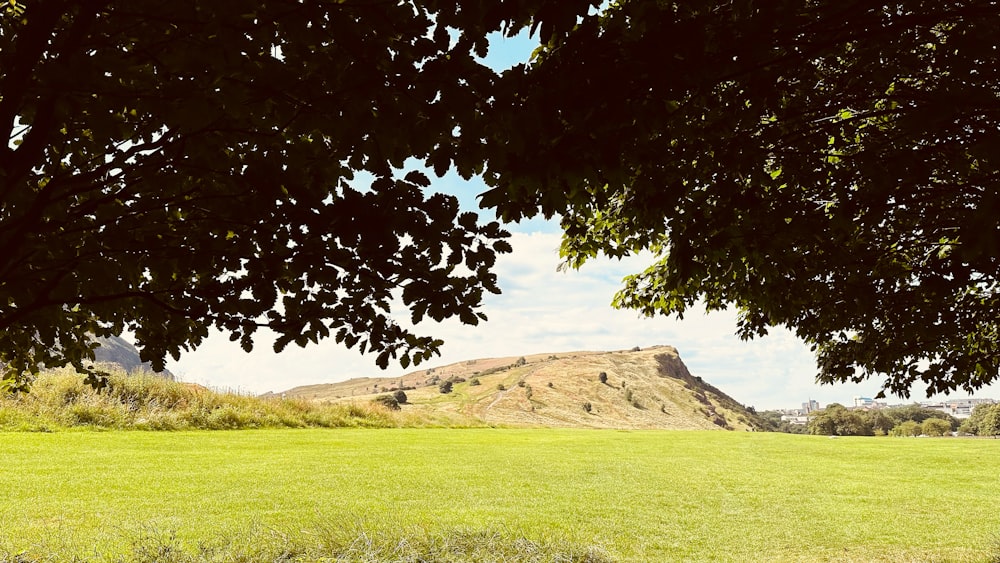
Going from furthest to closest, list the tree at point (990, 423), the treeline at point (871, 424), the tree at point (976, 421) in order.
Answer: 1. the treeline at point (871, 424)
2. the tree at point (976, 421)
3. the tree at point (990, 423)

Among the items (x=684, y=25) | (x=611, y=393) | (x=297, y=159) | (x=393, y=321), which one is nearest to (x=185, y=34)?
(x=297, y=159)

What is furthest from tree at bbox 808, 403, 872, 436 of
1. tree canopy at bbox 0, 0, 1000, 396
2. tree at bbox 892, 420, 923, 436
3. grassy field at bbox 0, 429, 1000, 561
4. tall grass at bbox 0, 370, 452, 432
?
A: tree canopy at bbox 0, 0, 1000, 396

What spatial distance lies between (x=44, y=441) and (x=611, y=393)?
162 feet

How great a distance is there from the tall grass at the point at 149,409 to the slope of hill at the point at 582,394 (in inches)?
572

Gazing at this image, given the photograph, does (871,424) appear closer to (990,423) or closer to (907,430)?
(907,430)

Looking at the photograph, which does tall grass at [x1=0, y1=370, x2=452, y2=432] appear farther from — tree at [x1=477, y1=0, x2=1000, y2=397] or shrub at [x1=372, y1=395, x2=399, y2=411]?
tree at [x1=477, y1=0, x2=1000, y2=397]

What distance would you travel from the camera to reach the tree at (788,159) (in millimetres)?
2811

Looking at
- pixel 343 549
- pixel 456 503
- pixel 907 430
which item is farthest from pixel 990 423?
pixel 343 549

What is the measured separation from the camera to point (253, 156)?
2.72m

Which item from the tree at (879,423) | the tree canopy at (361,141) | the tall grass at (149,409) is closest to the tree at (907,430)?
the tree at (879,423)

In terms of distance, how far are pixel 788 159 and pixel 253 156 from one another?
4.36 m

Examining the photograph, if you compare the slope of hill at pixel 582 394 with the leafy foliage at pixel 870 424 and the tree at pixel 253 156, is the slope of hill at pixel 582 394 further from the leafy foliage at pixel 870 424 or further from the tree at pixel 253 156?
the tree at pixel 253 156


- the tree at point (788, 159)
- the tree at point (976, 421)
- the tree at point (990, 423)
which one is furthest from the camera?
the tree at point (976, 421)

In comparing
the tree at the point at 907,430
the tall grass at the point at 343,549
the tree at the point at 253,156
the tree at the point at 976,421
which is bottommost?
the tree at the point at 907,430
